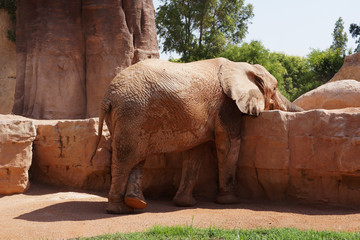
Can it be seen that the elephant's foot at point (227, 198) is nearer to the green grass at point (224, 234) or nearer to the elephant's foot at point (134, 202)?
the elephant's foot at point (134, 202)

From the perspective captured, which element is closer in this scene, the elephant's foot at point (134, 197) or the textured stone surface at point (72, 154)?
the elephant's foot at point (134, 197)

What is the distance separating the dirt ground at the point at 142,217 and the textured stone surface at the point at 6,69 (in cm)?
1260

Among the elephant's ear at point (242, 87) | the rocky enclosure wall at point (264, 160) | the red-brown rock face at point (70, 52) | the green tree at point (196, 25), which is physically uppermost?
the green tree at point (196, 25)

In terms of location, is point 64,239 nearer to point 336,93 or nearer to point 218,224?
point 218,224

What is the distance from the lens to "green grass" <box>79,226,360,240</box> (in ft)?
12.1

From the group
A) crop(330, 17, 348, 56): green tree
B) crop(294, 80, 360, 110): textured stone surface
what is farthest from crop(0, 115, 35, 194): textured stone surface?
crop(330, 17, 348, 56): green tree

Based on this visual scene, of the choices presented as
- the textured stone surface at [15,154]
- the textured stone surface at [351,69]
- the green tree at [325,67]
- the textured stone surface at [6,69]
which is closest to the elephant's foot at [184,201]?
the textured stone surface at [15,154]

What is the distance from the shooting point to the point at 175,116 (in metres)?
5.39

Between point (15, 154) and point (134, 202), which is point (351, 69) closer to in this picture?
point (134, 202)

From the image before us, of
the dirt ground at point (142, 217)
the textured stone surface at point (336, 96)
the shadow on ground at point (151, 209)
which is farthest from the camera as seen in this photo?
the textured stone surface at point (336, 96)

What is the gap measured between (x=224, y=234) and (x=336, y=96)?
524cm

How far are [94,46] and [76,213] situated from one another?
633 centimetres

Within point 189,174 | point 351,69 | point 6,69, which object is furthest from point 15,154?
point 6,69

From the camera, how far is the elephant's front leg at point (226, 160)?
5.91m
